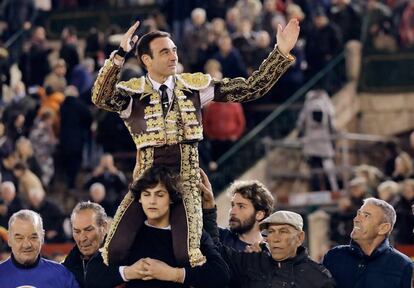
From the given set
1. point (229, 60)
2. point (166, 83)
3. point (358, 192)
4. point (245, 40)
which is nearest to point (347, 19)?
point (245, 40)

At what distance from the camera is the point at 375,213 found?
15.5 m

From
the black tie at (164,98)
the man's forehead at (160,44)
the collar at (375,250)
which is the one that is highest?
the man's forehead at (160,44)

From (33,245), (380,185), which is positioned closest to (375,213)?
(33,245)

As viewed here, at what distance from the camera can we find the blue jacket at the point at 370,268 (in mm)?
15258

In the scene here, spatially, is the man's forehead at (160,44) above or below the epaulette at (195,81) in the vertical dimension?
above

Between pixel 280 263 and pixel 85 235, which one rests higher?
pixel 85 235

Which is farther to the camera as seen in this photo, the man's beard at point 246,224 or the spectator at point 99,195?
the spectator at point 99,195

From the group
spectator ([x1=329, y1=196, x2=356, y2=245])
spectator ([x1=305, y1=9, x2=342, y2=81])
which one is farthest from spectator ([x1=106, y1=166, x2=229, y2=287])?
spectator ([x1=305, y1=9, x2=342, y2=81])

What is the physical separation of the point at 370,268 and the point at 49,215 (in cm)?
976

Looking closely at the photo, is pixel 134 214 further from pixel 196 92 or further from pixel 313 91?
pixel 313 91

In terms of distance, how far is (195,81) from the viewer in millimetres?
15508

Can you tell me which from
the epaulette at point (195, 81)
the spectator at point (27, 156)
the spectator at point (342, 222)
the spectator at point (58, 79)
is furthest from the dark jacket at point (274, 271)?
the spectator at point (58, 79)

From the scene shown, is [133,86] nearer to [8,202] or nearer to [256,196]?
[256,196]

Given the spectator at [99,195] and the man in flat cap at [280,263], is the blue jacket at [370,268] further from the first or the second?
the spectator at [99,195]
